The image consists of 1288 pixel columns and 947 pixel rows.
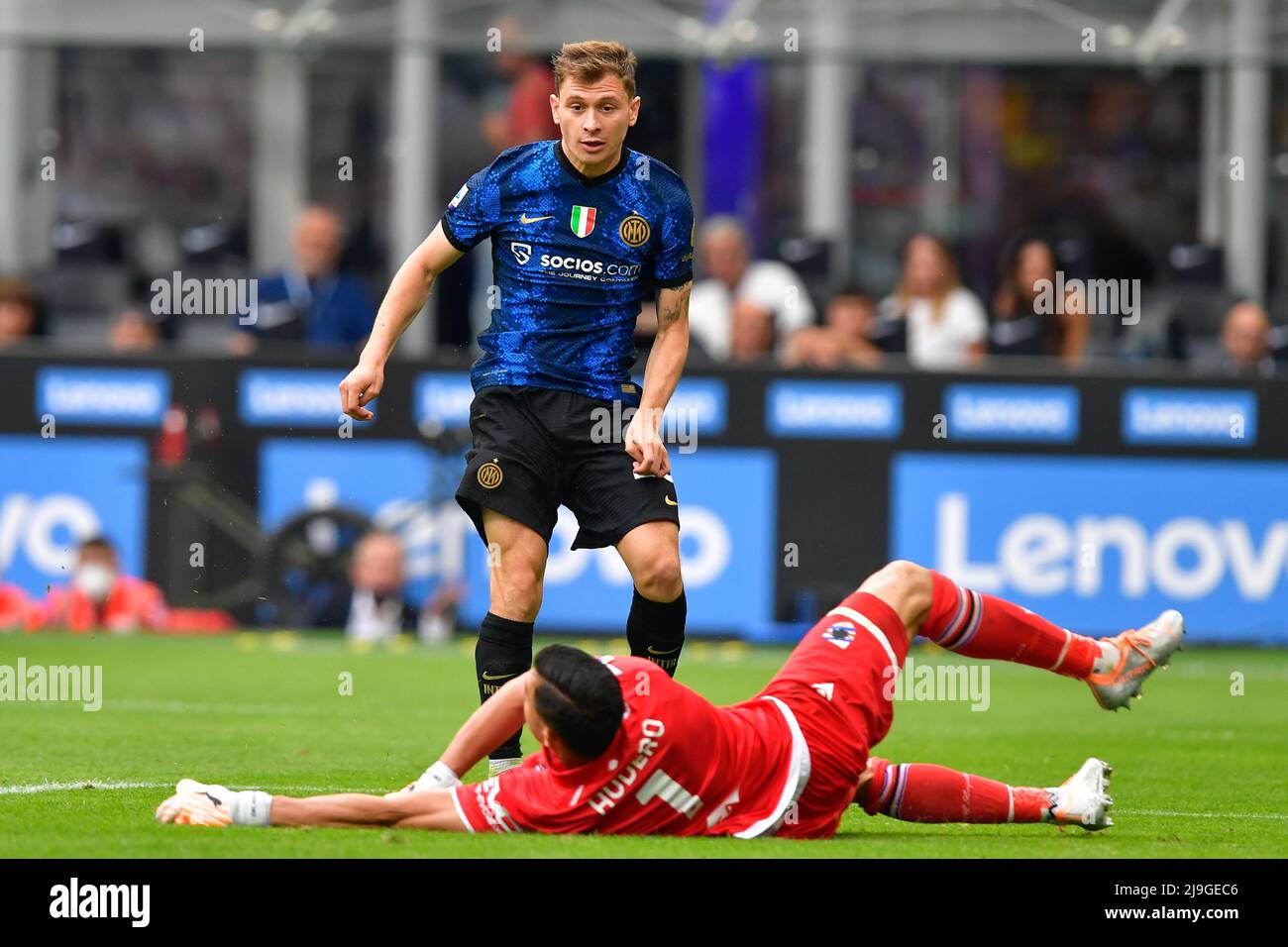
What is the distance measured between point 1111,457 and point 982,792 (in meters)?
8.24

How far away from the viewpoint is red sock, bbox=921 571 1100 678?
6.88 meters

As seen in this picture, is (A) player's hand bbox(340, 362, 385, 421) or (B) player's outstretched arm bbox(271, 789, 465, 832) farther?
(A) player's hand bbox(340, 362, 385, 421)

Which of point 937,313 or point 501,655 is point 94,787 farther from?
point 937,313

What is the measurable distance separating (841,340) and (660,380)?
7.68 meters

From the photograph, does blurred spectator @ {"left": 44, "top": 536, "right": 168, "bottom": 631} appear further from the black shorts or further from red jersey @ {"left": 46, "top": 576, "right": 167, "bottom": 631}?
the black shorts

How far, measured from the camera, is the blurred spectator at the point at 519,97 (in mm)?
16438

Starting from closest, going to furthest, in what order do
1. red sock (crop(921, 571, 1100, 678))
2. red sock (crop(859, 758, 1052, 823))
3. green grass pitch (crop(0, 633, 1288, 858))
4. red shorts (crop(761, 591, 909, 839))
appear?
green grass pitch (crop(0, 633, 1288, 858)) → red shorts (crop(761, 591, 909, 839)) → red sock (crop(859, 758, 1052, 823)) → red sock (crop(921, 571, 1100, 678))

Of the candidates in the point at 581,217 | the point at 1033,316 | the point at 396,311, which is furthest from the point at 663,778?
the point at 1033,316

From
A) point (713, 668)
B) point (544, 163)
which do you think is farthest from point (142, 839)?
point (713, 668)

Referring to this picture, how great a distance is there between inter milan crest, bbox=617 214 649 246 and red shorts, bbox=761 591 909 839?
1.72 m

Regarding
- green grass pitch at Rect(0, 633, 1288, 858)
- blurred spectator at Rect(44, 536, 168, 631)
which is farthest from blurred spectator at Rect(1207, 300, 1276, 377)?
blurred spectator at Rect(44, 536, 168, 631)

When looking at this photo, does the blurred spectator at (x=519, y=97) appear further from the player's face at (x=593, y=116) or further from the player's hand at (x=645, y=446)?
the player's hand at (x=645, y=446)

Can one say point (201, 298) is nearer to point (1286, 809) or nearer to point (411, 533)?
point (411, 533)

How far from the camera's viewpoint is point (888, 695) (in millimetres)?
6660
